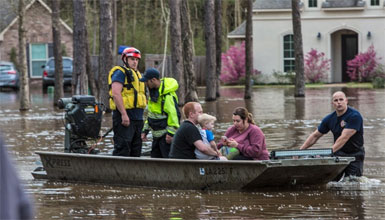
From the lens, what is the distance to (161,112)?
10859 millimetres

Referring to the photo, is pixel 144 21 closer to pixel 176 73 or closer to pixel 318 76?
pixel 318 76

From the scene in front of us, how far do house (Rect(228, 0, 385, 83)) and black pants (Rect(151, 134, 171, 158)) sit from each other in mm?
30733

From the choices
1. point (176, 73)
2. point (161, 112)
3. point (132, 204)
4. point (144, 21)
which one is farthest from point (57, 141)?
point (144, 21)

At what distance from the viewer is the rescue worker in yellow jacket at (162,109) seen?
10.7m

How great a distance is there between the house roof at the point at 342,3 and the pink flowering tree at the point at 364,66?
7.47 ft

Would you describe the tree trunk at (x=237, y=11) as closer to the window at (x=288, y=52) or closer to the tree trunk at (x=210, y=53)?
the window at (x=288, y=52)

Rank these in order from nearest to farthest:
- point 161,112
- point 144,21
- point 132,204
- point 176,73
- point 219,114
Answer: point 132,204, point 161,112, point 219,114, point 176,73, point 144,21

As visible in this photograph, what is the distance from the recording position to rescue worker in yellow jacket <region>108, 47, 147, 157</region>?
34.7ft

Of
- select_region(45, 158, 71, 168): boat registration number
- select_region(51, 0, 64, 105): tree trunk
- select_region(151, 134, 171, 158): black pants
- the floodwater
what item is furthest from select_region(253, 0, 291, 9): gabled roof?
select_region(45, 158, 71, 168): boat registration number

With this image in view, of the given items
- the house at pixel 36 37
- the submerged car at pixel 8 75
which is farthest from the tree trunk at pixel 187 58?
the house at pixel 36 37

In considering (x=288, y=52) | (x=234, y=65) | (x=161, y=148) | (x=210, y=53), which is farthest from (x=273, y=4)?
(x=161, y=148)

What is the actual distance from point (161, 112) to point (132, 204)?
6.54ft

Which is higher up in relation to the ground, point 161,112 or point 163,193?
point 161,112

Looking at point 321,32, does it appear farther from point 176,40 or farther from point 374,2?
point 176,40
